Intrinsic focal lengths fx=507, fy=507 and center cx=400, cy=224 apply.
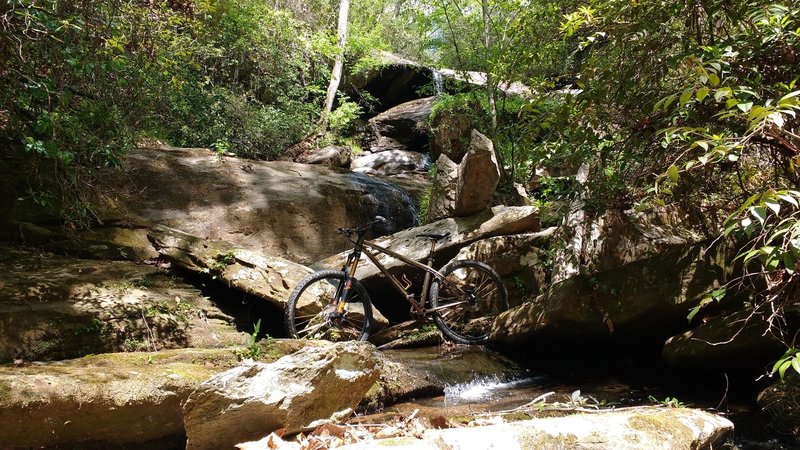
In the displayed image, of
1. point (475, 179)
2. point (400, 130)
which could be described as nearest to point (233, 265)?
point (475, 179)

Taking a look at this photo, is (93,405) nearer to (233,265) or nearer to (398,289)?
(233,265)

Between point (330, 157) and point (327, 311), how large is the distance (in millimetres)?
7295

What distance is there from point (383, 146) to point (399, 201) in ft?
19.9

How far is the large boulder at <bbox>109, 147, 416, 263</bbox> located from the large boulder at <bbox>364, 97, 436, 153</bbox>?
6.10 meters

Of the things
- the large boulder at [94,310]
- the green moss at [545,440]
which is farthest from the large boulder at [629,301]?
the large boulder at [94,310]

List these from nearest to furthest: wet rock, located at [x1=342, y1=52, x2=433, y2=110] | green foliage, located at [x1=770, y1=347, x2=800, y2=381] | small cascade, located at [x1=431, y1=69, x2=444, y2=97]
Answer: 1. green foliage, located at [x1=770, y1=347, x2=800, y2=381]
2. small cascade, located at [x1=431, y1=69, x2=444, y2=97]
3. wet rock, located at [x1=342, y1=52, x2=433, y2=110]

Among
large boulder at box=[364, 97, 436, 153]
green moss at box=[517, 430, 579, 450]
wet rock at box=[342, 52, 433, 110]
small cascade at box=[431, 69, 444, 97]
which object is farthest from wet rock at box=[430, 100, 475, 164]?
green moss at box=[517, 430, 579, 450]

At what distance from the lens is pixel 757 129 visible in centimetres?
232

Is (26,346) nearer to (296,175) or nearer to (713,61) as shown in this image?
(713,61)

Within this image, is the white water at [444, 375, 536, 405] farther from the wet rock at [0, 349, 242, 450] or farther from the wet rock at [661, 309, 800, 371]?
the wet rock at [0, 349, 242, 450]

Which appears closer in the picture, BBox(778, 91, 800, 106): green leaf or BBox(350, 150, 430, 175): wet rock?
BBox(778, 91, 800, 106): green leaf

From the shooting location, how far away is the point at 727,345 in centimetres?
406

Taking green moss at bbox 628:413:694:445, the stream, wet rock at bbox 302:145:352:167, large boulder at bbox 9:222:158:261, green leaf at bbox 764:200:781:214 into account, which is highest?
green leaf at bbox 764:200:781:214

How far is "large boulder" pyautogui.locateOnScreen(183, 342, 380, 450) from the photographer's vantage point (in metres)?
2.29
